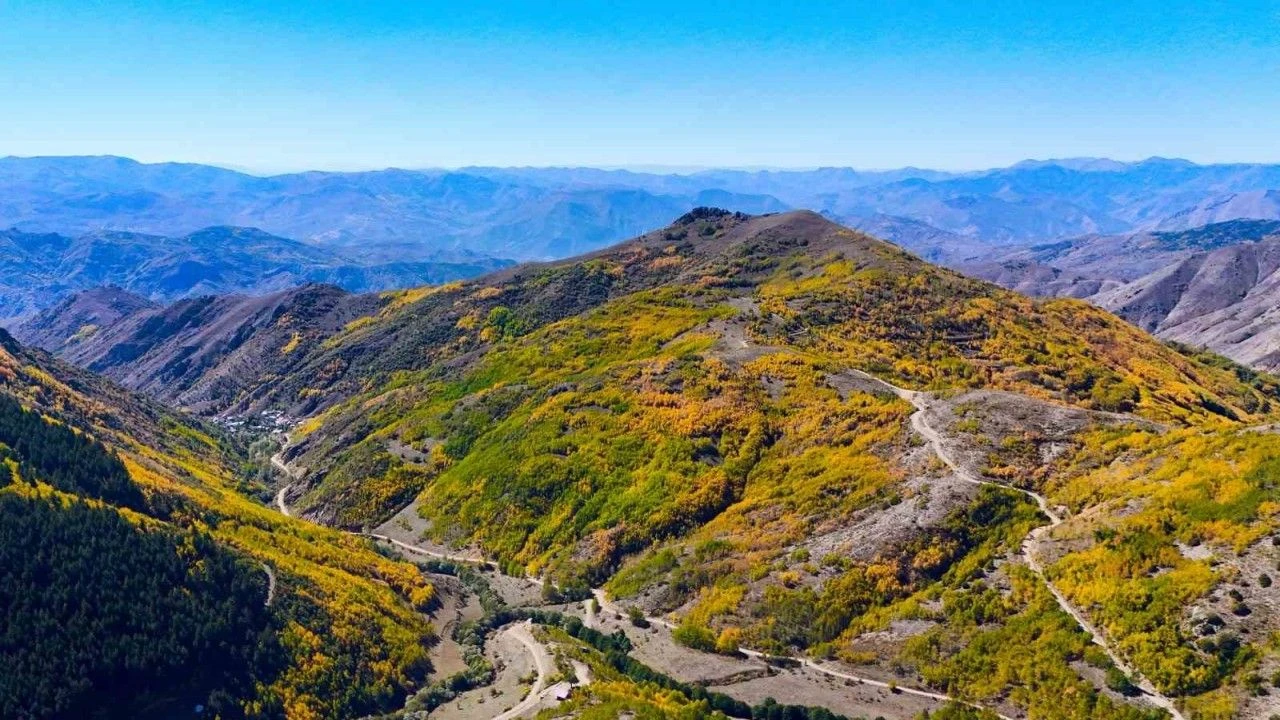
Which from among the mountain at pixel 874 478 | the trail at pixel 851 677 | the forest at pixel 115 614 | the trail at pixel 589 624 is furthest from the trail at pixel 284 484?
the trail at pixel 851 677

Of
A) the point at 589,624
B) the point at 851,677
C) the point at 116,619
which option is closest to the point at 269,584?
the point at 116,619

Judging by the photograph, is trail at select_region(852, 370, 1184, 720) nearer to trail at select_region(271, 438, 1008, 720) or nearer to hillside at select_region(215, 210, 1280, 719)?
Answer: hillside at select_region(215, 210, 1280, 719)

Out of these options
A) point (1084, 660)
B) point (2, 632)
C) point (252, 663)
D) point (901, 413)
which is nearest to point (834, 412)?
point (901, 413)

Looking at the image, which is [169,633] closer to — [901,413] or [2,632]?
[2,632]

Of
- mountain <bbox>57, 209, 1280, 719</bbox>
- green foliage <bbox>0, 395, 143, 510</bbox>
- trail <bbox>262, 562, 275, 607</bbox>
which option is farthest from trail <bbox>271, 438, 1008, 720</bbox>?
green foliage <bbox>0, 395, 143, 510</bbox>

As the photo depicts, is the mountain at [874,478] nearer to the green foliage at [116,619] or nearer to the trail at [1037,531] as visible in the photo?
the trail at [1037,531]

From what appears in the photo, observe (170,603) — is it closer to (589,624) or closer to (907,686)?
(589,624)
